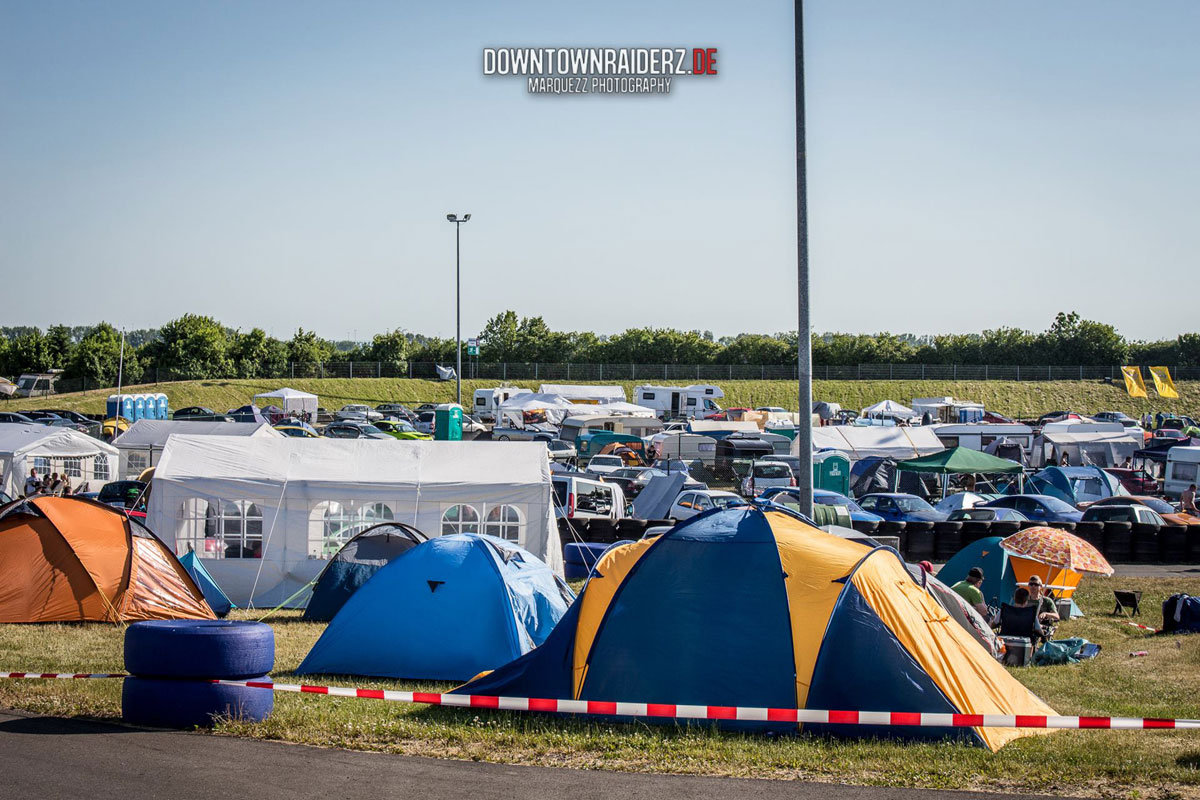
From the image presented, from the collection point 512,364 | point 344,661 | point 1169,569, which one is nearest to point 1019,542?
point 1169,569

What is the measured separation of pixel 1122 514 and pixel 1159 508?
2.64 meters

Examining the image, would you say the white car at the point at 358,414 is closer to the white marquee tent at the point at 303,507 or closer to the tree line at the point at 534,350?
the tree line at the point at 534,350

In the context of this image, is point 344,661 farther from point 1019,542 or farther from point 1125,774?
point 1019,542

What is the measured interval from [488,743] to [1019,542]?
1009cm

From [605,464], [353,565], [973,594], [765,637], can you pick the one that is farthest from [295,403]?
[765,637]

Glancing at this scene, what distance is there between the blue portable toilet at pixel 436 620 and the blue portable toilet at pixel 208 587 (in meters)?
4.26

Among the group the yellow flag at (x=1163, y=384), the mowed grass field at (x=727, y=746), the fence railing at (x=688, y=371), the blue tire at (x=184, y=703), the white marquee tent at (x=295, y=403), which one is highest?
the fence railing at (x=688, y=371)

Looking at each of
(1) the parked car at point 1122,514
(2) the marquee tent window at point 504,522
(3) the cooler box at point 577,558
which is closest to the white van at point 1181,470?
(1) the parked car at point 1122,514

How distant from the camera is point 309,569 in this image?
52.9 feet

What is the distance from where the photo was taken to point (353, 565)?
14664 millimetres

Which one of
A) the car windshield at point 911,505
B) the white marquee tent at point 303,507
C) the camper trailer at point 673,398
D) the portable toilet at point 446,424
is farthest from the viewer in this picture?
the camper trailer at point 673,398

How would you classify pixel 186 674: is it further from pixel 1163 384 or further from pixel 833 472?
pixel 1163 384

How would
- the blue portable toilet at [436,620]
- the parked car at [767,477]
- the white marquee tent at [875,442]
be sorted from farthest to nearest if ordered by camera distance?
the white marquee tent at [875,442] → the parked car at [767,477] → the blue portable toilet at [436,620]

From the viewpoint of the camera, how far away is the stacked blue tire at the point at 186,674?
795 centimetres
